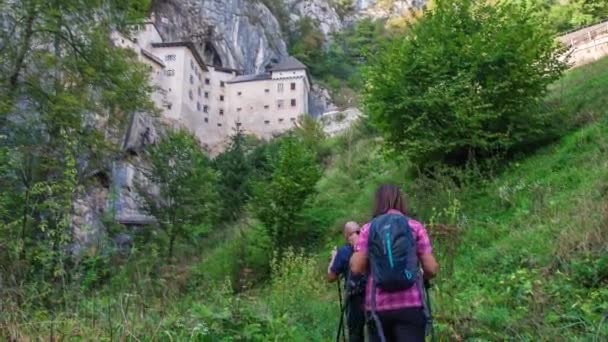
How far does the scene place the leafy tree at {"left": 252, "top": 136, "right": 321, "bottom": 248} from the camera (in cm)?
1452

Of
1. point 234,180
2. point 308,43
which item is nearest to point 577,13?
point 234,180

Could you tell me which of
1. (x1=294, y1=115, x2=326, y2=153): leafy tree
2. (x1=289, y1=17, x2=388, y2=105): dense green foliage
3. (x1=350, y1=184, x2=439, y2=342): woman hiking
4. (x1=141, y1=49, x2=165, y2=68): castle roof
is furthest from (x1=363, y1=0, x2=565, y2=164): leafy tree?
(x1=289, y1=17, x2=388, y2=105): dense green foliage

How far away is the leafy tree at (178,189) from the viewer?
Answer: 60.0 ft

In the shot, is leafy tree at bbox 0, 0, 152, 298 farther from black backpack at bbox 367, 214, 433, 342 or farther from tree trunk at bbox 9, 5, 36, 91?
black backpack at bbox 367, 214, 433, 342

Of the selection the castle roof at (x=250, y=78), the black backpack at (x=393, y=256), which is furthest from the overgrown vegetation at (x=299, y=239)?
the castle roof at (x=250, y=78)

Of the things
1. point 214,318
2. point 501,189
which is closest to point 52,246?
point 214,318

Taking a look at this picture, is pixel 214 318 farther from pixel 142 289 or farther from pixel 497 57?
pixel 497 57

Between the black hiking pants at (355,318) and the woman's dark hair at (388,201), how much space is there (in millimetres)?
1142

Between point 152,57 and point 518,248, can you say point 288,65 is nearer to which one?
point 152,57

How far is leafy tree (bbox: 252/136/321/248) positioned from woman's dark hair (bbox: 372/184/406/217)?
34.4 feet

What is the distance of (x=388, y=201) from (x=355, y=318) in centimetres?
145

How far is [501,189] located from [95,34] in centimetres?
828

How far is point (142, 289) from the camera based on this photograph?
15.1 feet

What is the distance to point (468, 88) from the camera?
1205 centimetres
